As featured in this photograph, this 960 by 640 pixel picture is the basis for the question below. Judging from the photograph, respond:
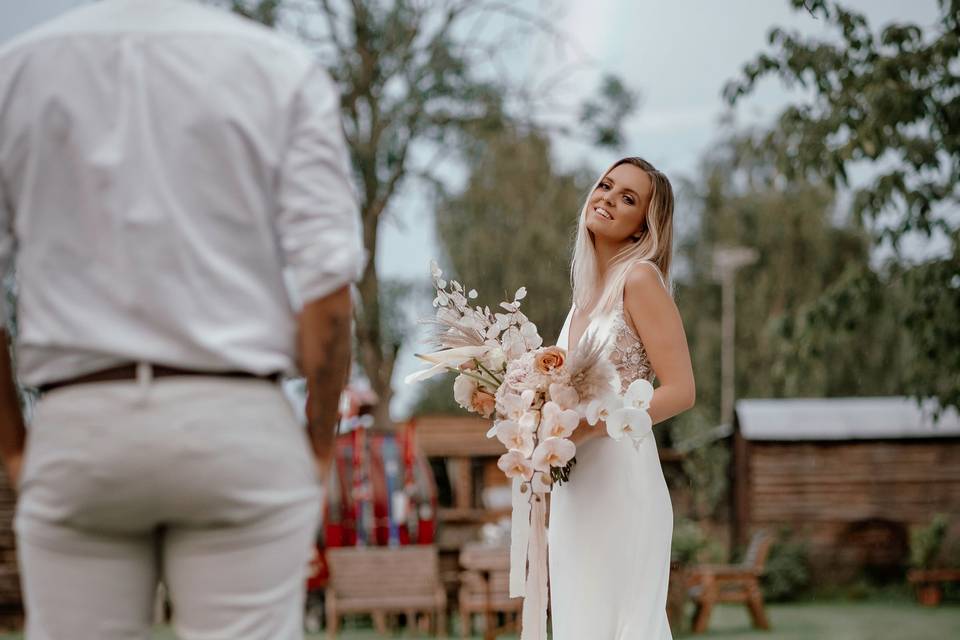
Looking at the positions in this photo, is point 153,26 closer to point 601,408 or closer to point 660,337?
point 601,408

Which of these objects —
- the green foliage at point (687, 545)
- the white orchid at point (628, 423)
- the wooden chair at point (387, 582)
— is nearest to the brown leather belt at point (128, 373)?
the white orchid at point (628, 423)

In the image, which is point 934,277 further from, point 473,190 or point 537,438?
point 473,190

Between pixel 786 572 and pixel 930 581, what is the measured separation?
6.25 ft

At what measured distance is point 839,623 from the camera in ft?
48.8

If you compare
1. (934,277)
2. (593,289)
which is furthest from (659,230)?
(934,277)

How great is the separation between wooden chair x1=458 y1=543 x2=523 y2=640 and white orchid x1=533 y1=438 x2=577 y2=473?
7.20 meters

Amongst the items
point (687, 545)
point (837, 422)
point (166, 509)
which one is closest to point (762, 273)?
point (837, 422)

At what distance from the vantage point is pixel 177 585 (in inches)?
81.0

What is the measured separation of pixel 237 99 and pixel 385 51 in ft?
66.7

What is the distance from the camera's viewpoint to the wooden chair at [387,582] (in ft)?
43.2

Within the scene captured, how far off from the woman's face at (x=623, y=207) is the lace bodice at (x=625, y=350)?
28 centimetres

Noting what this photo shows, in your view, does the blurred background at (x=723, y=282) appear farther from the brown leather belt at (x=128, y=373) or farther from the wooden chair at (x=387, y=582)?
the brown leather belt at (x=128, y=373)

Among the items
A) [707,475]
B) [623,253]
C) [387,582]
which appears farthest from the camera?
[707,475]

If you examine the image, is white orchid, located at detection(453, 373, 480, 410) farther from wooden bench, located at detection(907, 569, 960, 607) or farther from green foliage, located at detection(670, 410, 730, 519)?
green foliage, located at detection(670, 410, 730, 519)
